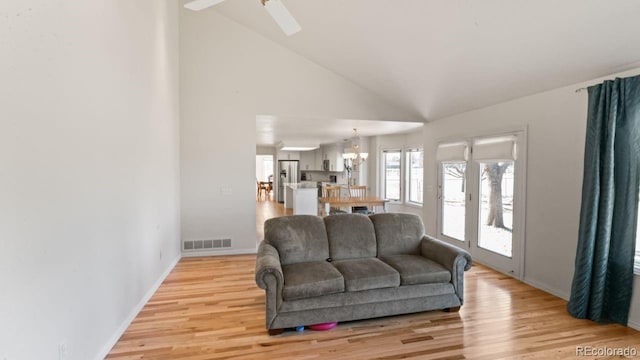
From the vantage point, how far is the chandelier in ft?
24.7

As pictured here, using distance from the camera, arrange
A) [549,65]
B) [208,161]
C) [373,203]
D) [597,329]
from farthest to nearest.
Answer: [373,203] < [208,161] < [549,65] < [597,329]

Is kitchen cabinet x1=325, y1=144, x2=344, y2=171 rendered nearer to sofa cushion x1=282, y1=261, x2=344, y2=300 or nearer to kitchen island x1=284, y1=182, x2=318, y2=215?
kitchen island x1=284, y1=182, x2=318, y2=215

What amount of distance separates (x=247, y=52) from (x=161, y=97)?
174 cm

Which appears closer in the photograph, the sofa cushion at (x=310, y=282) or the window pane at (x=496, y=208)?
the sofa cushion at (x=310, y=282)

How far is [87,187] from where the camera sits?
2.15 m

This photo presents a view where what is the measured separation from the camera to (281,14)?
2.61 meters

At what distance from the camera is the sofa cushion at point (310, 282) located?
263 cm

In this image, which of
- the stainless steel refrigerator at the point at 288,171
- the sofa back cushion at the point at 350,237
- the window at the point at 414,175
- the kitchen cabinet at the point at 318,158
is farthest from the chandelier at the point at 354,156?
the sofa back cushion at the point at 350,237

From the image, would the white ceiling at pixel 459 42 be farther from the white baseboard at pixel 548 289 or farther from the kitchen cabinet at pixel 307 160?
the kitchen cabinet at pixel 307 160

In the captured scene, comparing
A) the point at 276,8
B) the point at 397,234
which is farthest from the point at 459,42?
the point at 397,234

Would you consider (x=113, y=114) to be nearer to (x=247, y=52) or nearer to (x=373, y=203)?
(x=247, y=52)

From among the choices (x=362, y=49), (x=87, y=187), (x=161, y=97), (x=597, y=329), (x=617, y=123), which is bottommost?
(x=597, y=329)

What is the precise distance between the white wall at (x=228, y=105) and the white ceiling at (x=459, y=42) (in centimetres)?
30

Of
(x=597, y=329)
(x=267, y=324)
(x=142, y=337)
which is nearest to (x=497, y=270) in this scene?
(x=597, y=329)
